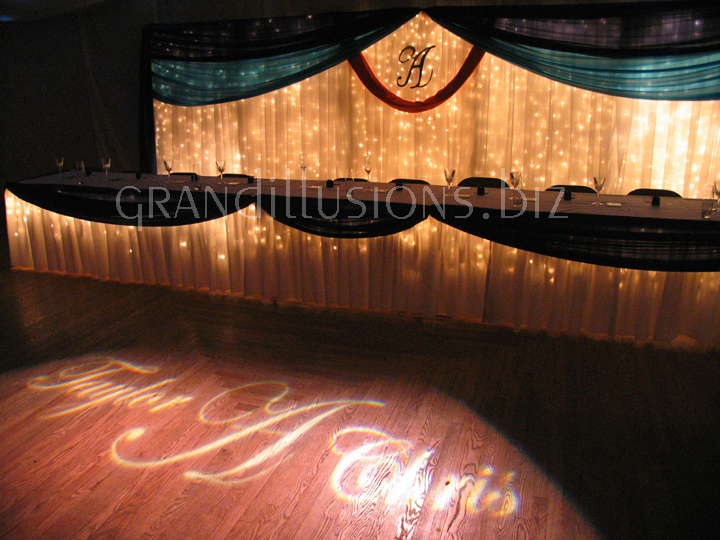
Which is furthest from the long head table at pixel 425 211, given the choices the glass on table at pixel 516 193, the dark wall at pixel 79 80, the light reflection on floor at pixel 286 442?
the dark wall at pixel 79 80

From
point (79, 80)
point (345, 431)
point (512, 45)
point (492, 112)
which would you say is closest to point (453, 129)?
point (492, 112)

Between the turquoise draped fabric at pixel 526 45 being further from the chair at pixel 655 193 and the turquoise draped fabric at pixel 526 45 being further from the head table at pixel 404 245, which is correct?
the head table at pixel 404 245

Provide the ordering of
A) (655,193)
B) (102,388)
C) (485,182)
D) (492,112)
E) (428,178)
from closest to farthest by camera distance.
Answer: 1. (102,388)
2. (655,193)
3. (485,182)
4. (492,112)
5. (428,178)

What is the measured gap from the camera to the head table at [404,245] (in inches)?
127

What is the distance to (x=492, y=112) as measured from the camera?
5.06 m

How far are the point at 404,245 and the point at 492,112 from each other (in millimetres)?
2005

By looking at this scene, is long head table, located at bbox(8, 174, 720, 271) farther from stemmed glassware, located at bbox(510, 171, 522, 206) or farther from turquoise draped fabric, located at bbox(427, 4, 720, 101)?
turquoise draped fabric, located at bbox(427, 4, 720, 101)

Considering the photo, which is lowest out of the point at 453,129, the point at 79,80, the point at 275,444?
the point at 275,444

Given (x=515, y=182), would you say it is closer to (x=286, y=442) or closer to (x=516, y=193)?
(x=516, y=193)

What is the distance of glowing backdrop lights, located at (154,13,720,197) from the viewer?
15.5ft

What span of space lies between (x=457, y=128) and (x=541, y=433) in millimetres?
3240

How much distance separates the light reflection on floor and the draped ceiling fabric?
122 cm

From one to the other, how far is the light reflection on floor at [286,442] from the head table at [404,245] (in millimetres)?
1042

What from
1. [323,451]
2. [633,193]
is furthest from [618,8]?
[323,451]
